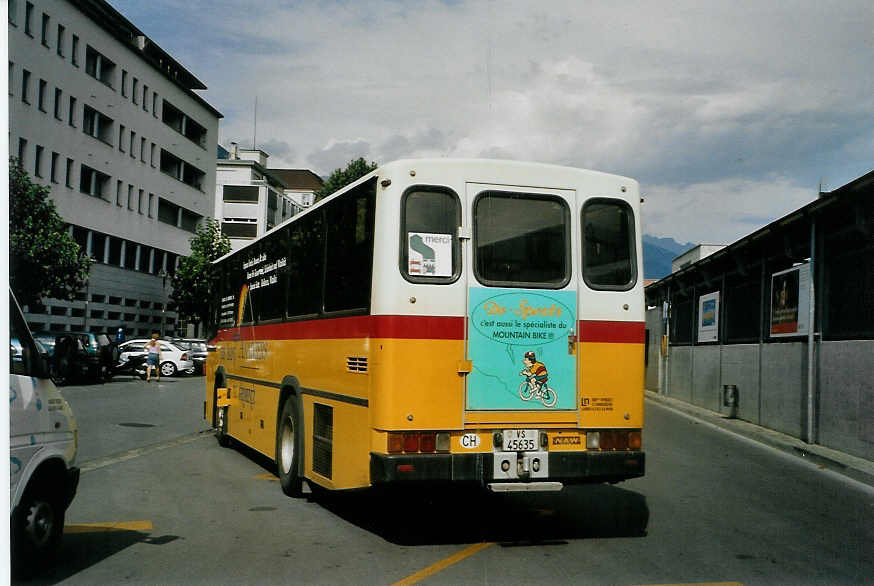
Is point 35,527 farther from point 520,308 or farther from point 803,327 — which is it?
point 803,327

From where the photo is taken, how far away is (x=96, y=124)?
46469mm

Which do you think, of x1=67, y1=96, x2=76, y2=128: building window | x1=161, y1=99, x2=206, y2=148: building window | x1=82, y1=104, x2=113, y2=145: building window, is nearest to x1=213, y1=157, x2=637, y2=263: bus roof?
x1=67, y1=96, x2=76, y2=128: building window

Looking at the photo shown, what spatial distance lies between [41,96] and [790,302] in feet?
109

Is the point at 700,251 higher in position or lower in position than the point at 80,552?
higher

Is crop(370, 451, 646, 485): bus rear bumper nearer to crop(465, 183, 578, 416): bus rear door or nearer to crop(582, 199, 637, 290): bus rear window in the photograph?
crop(465, 183, 578, 416): bus rear door

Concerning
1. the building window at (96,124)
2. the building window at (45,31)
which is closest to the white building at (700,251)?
the building window at (96,124)

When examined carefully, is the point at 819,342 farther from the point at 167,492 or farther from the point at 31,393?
the point at 31,393

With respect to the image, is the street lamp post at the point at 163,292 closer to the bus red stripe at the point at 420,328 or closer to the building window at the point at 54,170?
the building window at the point at 54,170

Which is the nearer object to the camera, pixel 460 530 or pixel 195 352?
pixel 460 530

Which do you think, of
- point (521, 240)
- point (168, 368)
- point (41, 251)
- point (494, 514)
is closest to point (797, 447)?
point (494, 514)

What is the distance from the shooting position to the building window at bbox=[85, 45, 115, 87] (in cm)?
4381

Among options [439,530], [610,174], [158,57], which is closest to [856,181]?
[610,174]

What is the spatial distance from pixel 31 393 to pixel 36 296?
2650cm

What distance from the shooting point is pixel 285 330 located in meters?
10.5
